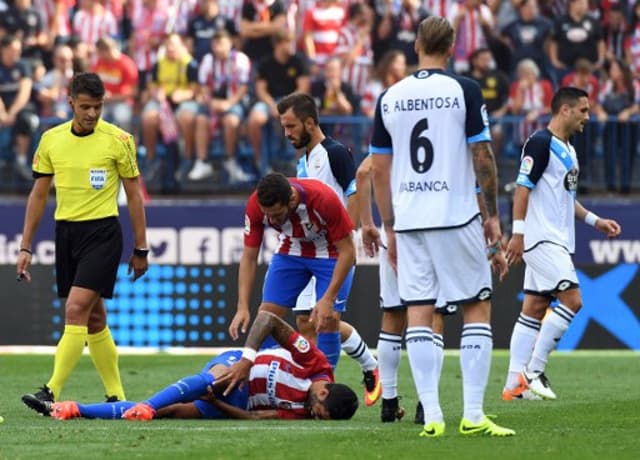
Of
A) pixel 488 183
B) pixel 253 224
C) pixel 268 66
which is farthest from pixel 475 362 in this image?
pixel 268 66

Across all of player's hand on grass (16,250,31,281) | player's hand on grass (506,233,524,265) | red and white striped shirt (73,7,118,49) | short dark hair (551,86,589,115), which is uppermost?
red and white striped shirt (73,7,118,49)

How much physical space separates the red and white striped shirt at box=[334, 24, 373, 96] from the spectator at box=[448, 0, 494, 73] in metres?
1.22

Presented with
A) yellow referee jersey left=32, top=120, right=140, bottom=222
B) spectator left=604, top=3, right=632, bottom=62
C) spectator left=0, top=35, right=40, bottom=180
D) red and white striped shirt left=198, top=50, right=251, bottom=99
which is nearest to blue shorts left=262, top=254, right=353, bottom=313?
yellow referee jersey left=32, top=120, right=140, bottom=222

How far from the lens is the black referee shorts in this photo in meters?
11.3

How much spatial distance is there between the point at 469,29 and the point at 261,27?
2.92 m

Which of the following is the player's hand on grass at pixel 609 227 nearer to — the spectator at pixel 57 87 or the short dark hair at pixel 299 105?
the short dark hair at pixel 299 105

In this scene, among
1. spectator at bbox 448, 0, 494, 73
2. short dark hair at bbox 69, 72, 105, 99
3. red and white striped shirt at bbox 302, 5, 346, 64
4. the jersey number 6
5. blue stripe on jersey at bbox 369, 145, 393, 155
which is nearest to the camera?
the jersey number 6

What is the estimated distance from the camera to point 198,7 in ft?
76.8

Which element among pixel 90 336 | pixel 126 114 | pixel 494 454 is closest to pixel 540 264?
pixel 90 336

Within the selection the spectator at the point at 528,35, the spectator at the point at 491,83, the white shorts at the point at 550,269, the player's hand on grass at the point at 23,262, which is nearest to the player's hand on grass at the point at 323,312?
the player's hand on grass at the point at 23,262

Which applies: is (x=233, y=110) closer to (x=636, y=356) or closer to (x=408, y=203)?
(x=636, y=356)

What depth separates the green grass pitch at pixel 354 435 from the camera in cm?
862

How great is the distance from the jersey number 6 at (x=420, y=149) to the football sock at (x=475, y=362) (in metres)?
0.93

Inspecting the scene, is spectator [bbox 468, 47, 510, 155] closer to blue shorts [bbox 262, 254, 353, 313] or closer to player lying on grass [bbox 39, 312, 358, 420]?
blue shorts [bbox 262, 254, 353, 313]
